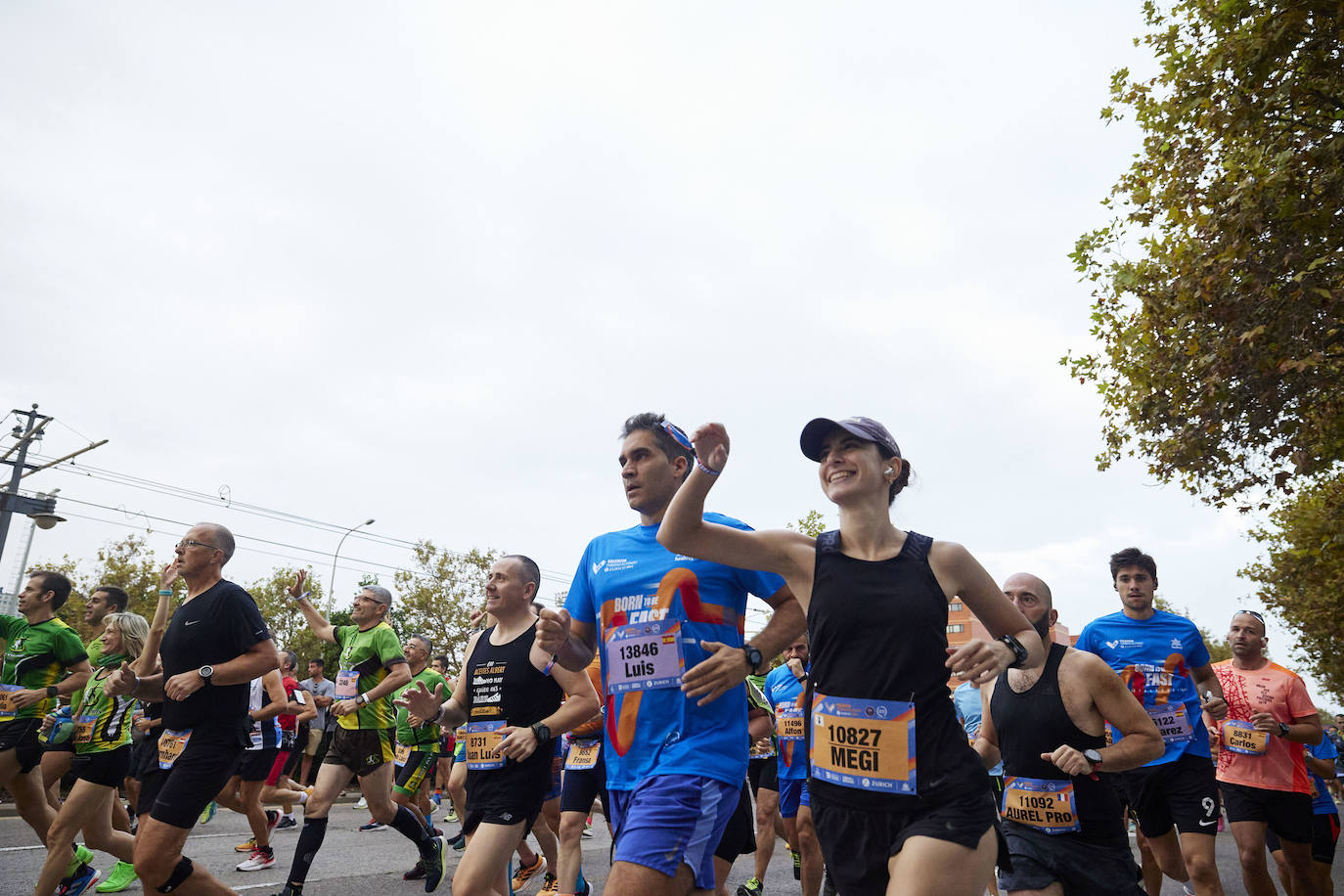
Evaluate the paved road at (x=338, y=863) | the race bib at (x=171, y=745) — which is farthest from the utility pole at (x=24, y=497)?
the race bib at (x=171, y=745)

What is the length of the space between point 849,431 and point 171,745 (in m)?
4.48

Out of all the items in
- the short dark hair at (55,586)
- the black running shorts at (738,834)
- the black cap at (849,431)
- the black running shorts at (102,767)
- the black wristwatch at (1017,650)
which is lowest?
the black running shorts at (102,767)

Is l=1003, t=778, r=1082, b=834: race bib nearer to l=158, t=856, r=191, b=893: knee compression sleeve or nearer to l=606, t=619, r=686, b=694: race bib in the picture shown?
l=606, t=619, r=686, b=694: race bib

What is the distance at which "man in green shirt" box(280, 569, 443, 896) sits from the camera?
23.7 ft

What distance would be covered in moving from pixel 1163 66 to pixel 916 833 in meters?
9.71

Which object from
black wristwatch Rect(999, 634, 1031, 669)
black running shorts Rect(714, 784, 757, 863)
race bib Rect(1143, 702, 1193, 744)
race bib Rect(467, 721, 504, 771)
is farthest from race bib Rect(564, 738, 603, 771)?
race bib Rect(1143, 702, 1193, 744)

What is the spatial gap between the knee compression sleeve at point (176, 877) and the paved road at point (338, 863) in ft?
8.29

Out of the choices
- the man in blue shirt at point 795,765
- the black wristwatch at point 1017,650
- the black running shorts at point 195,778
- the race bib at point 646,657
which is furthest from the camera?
the man in blue shirt at point 795,765

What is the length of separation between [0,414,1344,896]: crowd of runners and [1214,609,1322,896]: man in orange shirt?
21mm

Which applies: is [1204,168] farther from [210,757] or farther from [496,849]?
[210,757]

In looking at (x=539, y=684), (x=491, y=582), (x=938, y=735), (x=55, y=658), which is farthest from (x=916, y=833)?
(x=55, y=658)

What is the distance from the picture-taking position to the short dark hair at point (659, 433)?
422 cm

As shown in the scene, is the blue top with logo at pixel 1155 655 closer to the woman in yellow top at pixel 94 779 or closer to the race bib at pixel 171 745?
the race bib at pixel 171 745

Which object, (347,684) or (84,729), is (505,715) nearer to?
(84,729)
